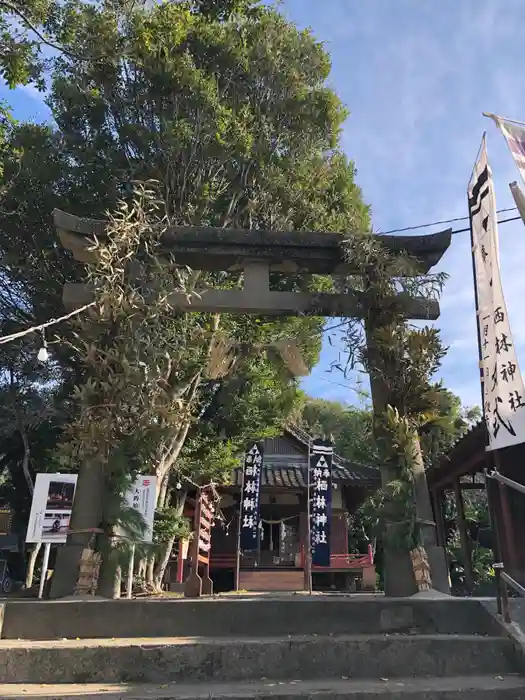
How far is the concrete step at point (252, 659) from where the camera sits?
3.25 metres

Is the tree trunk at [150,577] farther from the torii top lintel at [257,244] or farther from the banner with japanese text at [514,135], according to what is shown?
the banner with japanese text at [514,135]

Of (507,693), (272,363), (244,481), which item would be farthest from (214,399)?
(507,693)

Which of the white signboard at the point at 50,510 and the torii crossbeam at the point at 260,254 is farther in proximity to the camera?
the white signboard at the point at 50,510

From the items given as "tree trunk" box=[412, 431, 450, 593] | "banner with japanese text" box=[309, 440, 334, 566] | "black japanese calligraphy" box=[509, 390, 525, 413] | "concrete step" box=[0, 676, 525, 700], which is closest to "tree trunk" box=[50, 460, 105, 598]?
"concrete step" box=[0, 676, 525, 700]

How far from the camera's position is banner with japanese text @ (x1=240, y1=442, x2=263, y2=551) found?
43.7ft

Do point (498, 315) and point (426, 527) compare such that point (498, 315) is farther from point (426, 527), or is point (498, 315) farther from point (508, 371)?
point (426, 527)

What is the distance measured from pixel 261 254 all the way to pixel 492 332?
2709 mm

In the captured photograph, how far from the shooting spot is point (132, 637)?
386 centimetres

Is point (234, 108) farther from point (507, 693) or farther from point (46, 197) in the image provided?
point (507, 693)

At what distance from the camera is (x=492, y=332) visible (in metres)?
5.14

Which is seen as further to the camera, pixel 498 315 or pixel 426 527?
pixel 498 315

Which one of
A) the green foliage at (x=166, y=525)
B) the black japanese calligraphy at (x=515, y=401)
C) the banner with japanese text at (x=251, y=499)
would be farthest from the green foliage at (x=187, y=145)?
the black japanese calligraphy at (x=515, y=401)

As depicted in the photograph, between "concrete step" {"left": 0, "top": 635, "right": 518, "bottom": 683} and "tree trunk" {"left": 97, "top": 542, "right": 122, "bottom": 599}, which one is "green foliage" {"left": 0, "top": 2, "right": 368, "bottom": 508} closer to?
"tree trunk" {"left": 97, "top": 542, "right": 122, "bottom": 599}

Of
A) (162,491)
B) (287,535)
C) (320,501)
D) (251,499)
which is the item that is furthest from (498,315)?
(287,535)
